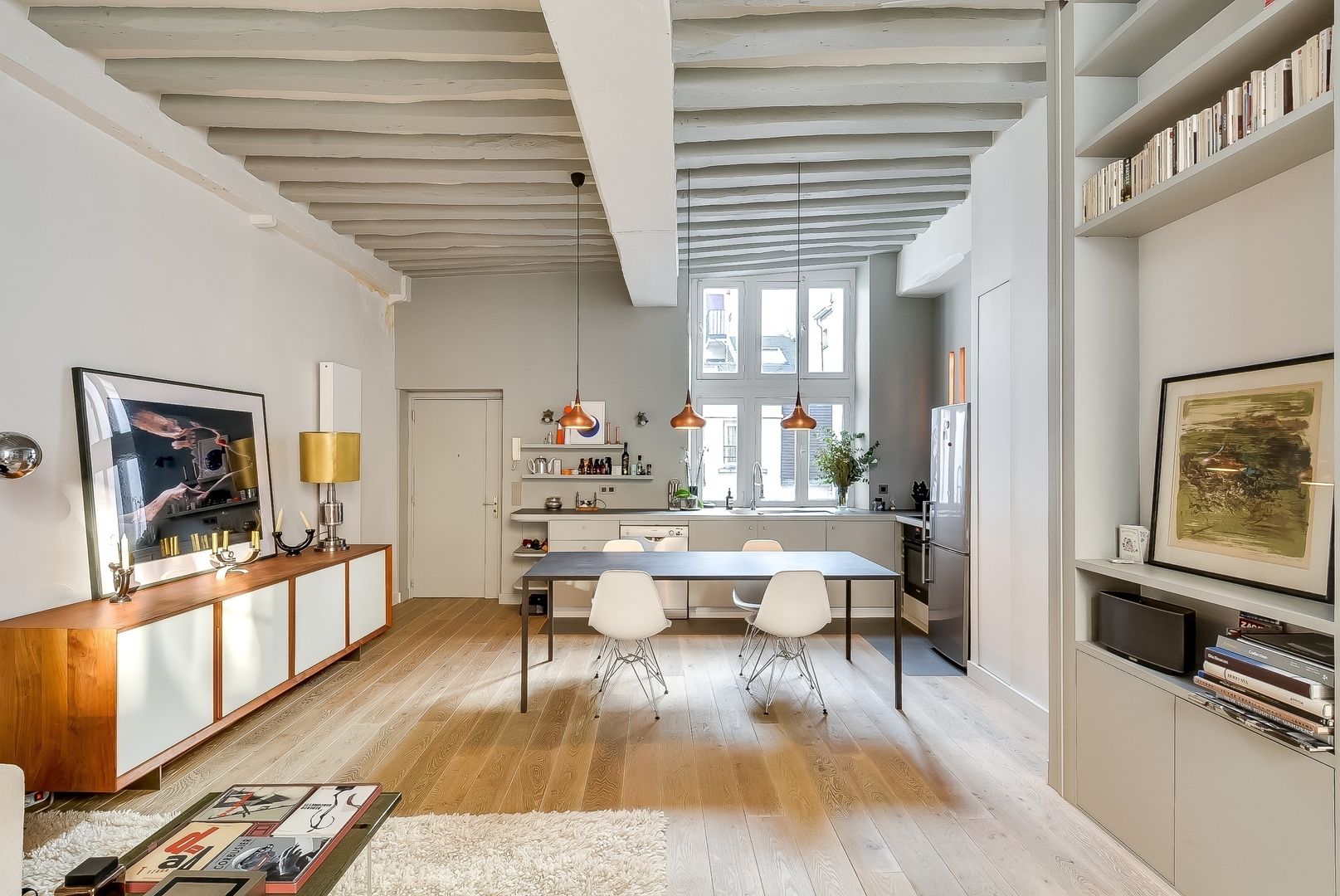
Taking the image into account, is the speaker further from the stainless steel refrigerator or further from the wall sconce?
the wall sconce

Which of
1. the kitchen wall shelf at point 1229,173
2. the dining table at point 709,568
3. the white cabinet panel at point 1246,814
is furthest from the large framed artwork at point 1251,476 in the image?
the dining table at point 709,568

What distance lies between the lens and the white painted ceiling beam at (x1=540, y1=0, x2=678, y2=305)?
8.01ft

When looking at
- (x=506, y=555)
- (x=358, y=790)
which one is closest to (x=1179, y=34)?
(x=358, y=790)

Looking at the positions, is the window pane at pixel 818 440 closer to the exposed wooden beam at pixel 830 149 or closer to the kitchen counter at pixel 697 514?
the kitchen counter at pixel 697 514

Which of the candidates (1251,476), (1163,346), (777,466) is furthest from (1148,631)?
(777,466)

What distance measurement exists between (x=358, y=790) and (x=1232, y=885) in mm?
2741

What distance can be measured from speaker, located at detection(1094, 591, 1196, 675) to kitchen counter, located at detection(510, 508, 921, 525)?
11.0 feet

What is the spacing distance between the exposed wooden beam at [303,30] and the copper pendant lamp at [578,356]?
59.1 inches

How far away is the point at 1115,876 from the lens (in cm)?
245

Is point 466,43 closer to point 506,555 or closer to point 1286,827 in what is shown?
point 1286,827

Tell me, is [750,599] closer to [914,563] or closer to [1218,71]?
[914,563]

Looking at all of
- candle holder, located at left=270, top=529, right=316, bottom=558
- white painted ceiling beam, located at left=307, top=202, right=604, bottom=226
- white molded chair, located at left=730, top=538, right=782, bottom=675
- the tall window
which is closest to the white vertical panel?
candle holder, located at left=270, top=529, right=316, bottom=558

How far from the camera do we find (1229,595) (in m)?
2.13

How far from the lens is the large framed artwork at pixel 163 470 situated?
11.0ft
